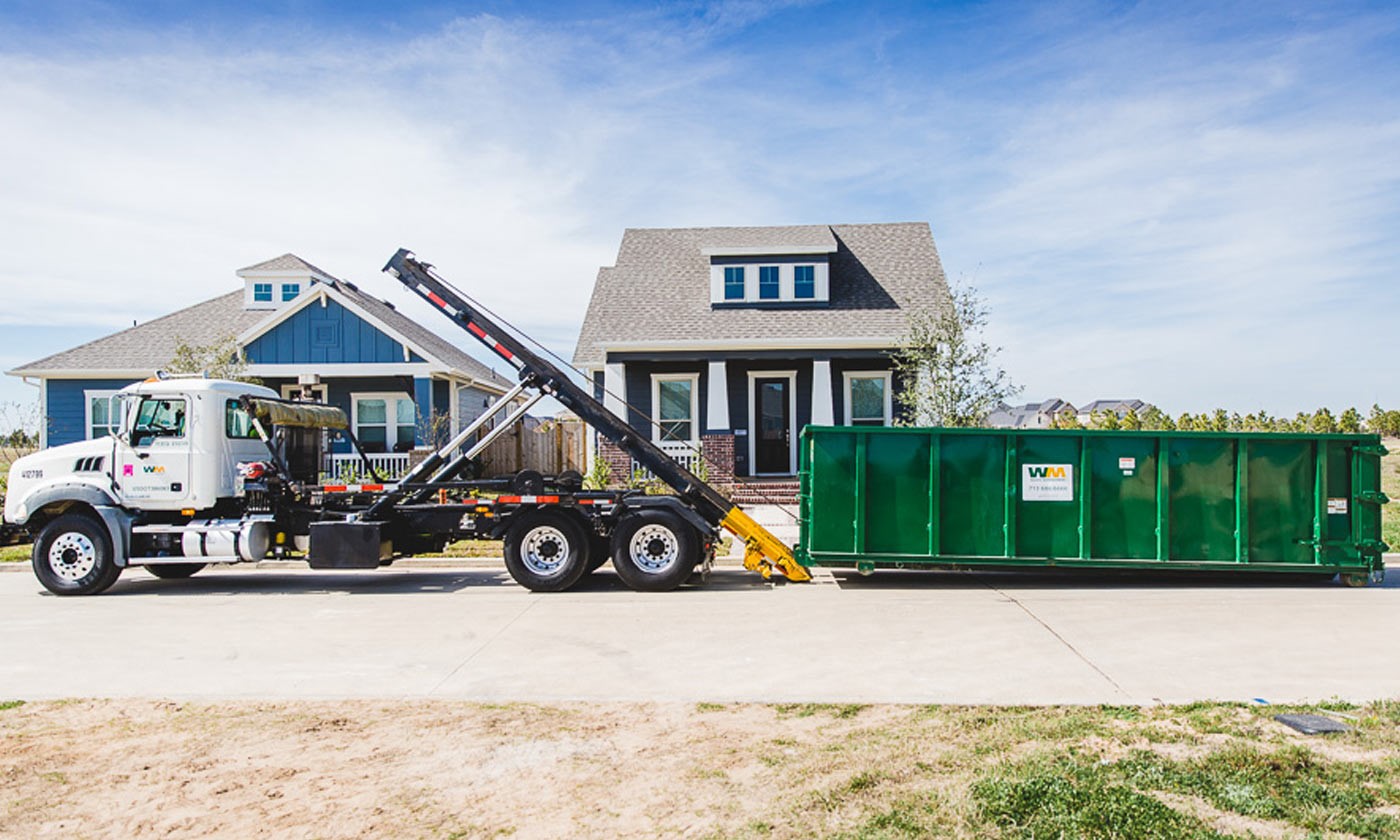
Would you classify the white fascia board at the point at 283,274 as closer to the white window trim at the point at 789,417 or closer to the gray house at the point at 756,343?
the gray house at the point at 756,343

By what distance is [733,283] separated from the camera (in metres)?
24.3

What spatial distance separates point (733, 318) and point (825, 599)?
43.9 feet

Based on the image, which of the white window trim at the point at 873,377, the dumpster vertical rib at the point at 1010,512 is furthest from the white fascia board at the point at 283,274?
the dumpster vertical rib at the point at 1010,512

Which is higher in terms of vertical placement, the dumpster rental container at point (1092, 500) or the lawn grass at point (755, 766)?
the dumpster rental container at point (1092, 500)

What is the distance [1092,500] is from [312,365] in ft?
65.9

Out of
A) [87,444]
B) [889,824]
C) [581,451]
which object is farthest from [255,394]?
[581,451]

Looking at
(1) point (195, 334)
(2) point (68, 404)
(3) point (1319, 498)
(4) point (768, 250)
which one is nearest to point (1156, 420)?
(4) point (768, 250)

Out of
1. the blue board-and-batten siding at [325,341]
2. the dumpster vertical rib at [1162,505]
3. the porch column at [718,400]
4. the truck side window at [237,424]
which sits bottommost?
the dumpster vertical rib at [1162,505]

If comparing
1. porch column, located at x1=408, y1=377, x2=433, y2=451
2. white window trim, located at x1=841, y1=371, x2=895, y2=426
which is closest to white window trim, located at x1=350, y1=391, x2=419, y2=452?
porch column, located at x1=408, y1=377, x2=433, y2=451

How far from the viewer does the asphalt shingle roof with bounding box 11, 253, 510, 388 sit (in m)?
26.2

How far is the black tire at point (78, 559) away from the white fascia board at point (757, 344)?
12.2m

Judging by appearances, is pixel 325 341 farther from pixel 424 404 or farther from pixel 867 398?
pixel 867 398

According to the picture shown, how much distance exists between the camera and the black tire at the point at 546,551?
11.6 meters

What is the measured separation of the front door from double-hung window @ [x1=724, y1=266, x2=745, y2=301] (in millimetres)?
2332
